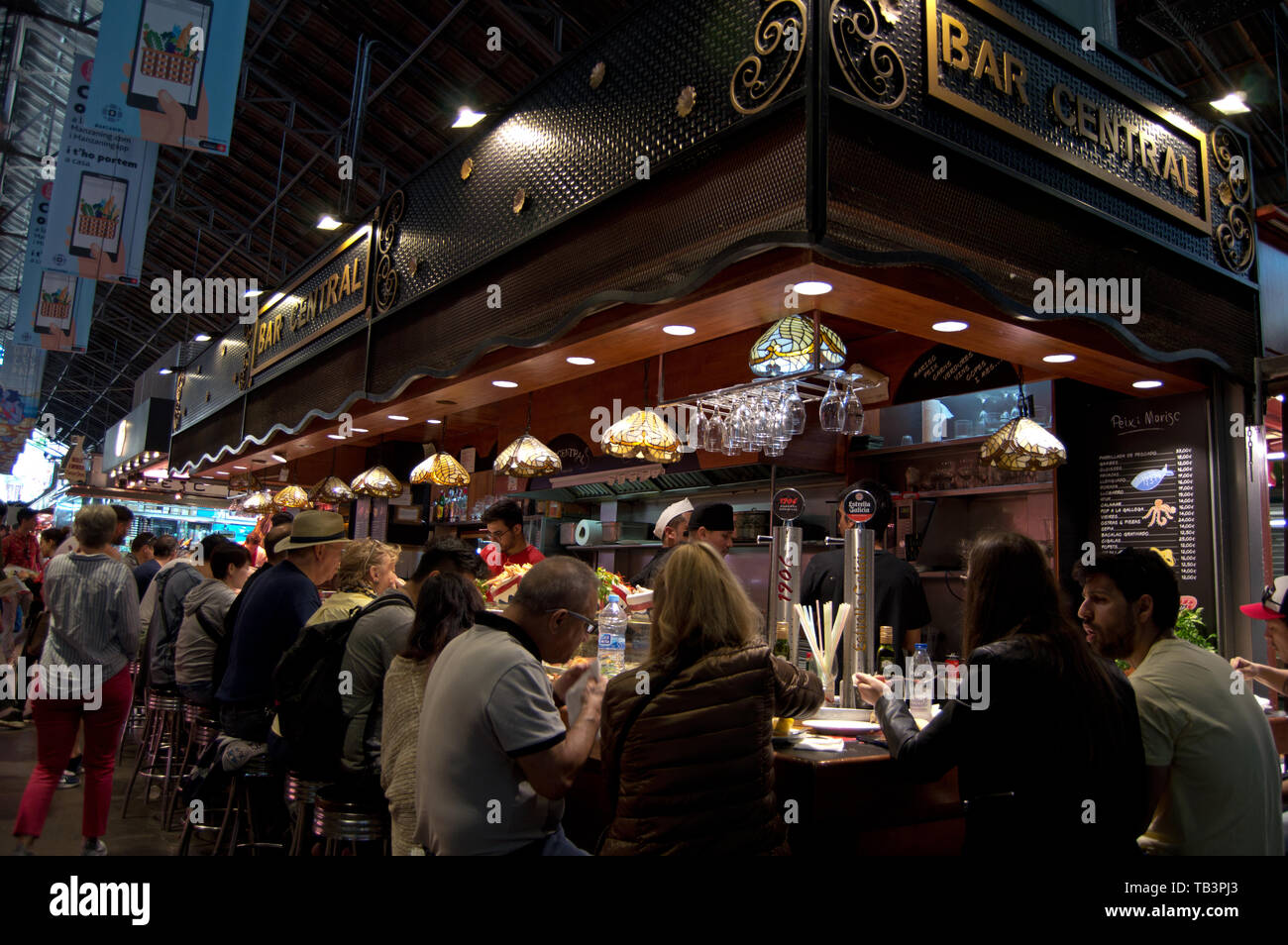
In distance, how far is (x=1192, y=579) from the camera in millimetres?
4238

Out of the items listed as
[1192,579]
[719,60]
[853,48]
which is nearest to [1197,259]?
[1192,579]

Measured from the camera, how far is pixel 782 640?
3.40m

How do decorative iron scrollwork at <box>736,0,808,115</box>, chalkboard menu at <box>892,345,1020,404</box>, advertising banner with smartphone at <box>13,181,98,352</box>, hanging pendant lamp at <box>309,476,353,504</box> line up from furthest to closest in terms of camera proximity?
1. advertising banner with smartphone at <box>13,181,98,352</box>
2. hanging pendant lamp at <box>309,476,353,504</box>
3. chalkboard menu at <box>892,345,1020,404</box>
4. decorative iron scrollwork at <box>736,0,808,115</box>

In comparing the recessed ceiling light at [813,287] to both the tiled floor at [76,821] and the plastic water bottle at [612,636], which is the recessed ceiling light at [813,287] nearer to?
the plastic water bottle at [612,636]

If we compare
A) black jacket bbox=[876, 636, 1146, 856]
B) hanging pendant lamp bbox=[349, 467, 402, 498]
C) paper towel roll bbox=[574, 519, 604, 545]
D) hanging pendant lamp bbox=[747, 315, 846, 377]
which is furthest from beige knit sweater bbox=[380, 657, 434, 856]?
paper towel roll bbox=[574, 519, 604, 545]

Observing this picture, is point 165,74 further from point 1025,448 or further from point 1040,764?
point 1040,764

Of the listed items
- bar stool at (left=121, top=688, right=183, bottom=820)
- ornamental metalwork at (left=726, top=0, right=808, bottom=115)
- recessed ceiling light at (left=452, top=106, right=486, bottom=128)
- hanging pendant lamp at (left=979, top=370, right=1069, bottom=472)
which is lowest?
bar stool at (left=121, top=688, right=183, bottom=820)

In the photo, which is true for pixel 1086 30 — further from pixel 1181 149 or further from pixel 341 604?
pixel 341 604

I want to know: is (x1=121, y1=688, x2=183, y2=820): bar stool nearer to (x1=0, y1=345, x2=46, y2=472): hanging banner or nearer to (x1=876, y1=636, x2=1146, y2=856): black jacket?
(x1=876, y1=636, x2=1146, y2=856): black jacket

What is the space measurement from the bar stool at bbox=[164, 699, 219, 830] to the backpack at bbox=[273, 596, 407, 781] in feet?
5.21

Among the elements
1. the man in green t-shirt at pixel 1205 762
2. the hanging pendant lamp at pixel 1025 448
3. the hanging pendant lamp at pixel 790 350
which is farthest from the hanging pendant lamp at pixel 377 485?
the man in green t-shirt at pixel 1205 762

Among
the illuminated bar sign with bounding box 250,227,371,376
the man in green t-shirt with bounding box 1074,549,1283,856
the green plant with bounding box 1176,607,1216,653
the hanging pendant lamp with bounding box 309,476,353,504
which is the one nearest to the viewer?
the man in green t-shirt with bounding box 1074,549,1283,856

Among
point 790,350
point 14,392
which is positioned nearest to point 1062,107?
point 790,350

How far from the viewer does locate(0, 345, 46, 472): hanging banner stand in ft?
40.3
